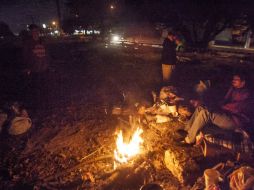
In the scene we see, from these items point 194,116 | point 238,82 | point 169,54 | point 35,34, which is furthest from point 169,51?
point 35,34

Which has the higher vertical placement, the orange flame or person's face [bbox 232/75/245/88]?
person's face [bbox 232/75/245/88]

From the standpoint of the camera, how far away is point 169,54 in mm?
8227

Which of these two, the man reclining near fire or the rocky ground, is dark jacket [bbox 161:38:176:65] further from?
the man reclining near fire

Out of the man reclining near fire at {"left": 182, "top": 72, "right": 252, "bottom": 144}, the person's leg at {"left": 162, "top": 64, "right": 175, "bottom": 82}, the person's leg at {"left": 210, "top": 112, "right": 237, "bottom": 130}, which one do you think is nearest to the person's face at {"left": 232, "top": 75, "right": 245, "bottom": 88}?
the man reclining near fire at {"left": 182, "top": 72, "right": 252, "bottom": 144}

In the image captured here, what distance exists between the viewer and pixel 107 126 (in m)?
6.12

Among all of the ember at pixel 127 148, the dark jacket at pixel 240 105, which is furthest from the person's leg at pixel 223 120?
the ember at pixel 127 148

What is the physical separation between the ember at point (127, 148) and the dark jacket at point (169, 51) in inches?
157

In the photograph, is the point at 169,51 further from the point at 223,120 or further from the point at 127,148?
the point at 127,148

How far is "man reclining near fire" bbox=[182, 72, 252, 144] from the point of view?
4578 millimetres

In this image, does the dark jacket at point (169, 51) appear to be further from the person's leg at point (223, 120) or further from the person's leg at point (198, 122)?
the person's leg at point (223, 120)

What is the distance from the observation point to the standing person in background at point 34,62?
24.1ft

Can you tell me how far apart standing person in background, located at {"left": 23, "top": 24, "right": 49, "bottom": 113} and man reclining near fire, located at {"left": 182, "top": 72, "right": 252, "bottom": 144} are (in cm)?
481

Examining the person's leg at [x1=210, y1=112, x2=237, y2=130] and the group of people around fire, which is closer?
the group of people around fire

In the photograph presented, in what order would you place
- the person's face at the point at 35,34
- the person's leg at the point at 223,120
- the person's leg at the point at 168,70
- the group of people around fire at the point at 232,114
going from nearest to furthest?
the group of people around fire at the point at 232,114 → the person's leg at the point at 223,120 → the person's face at the point at 35,34 → the person's leg at the point at 168,70
